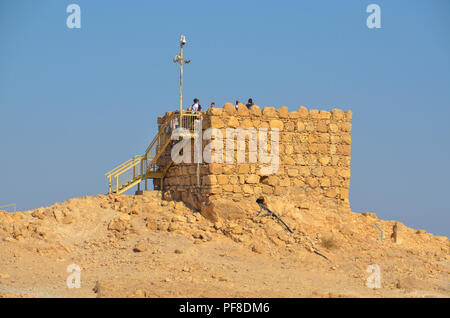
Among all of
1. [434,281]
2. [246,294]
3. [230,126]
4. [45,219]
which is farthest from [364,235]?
[45,219]

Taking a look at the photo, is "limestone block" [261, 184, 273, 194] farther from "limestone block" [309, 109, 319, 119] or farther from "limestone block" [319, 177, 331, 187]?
"limestone block" [309, 109, 319, 119]

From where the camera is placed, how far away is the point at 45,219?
1880 cm

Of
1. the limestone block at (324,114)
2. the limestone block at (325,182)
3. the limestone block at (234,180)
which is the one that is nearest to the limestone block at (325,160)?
the limestone block at (325,182)

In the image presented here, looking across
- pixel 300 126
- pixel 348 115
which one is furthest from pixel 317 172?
→ pixel 348 115

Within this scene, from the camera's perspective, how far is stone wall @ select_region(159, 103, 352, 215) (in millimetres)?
18609

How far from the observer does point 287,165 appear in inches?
757

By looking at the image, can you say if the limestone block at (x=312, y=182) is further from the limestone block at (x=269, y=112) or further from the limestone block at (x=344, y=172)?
the limestone block at (x=269, y=112)

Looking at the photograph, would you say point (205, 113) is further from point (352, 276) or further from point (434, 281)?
point (434, 281)

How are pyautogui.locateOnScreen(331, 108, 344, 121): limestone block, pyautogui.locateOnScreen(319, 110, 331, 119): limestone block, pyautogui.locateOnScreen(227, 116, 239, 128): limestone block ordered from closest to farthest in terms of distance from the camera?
pyautogui.locateOnScreen(227, 116, 239, 128): limestone block → pyautogui.locateOnScreen(319, 110, 331, 119): limestone block → pyautogui.locateOnScreen(331, 108, 344, 121): limestone block

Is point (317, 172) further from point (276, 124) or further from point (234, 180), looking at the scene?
point (234, 180)

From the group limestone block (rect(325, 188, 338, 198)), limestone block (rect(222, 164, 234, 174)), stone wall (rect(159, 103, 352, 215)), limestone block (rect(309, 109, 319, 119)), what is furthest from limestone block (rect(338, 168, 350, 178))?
limestone block (rect(222, 164, 234, 174))

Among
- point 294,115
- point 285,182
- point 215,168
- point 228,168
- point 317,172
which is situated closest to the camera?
point 215,168

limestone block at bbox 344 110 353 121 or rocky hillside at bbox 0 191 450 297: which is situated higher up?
limestone block at bbox 344 110 353 121
